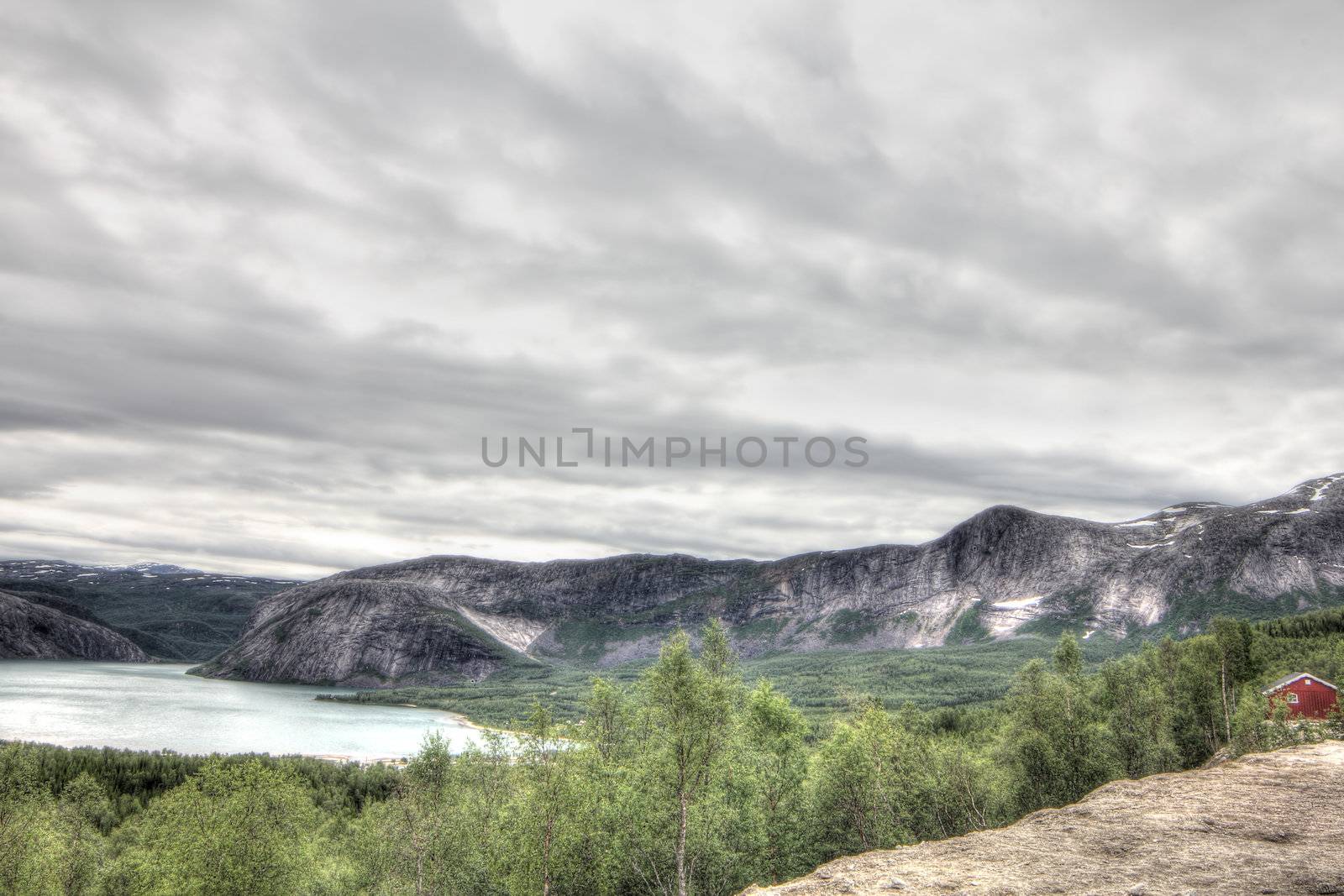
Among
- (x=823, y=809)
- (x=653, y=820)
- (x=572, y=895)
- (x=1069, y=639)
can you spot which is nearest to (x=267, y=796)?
(x=572, y=895)

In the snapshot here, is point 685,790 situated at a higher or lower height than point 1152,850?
lower

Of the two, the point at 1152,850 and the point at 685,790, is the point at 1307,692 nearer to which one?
the point at 685,790

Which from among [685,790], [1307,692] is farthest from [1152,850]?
[1307,692]

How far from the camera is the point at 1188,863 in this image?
1260cm

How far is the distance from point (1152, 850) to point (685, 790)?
30315 millimetres

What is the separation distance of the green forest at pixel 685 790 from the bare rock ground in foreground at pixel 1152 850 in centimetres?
2643

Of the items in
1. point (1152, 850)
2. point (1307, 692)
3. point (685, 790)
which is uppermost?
point (1152, 850)

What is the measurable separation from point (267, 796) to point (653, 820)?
34385 millimetres

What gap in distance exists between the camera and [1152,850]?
1354 centimetres

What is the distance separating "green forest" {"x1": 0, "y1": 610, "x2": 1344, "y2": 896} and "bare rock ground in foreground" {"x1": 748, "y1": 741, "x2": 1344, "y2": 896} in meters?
26.4

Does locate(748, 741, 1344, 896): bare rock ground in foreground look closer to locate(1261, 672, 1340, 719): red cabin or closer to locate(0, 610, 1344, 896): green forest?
locate(0, 610, 1344, 896): green forest

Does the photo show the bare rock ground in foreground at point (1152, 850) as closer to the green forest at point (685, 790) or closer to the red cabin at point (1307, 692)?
the green forest at point (685, 790)

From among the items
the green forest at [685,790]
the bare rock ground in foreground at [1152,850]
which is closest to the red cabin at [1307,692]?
the green forest at [685,790]

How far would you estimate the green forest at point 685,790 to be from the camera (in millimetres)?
42844
